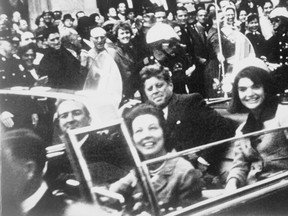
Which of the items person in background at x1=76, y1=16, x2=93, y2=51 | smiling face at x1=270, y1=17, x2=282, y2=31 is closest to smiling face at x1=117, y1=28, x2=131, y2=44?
person in background at x1=76, y1=16, x2=93, y2=51

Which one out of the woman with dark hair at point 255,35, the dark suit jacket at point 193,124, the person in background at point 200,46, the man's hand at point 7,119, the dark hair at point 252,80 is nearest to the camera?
the man's hand at point 7,119

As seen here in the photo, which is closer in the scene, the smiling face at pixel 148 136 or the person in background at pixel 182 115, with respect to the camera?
the smiling face at pixel 148 136

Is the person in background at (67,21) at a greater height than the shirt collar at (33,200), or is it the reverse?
the person in background at (67,21)

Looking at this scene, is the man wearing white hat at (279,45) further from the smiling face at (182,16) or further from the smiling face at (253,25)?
the smiling face at (182,16)

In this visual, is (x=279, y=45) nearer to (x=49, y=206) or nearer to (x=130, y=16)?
(x=130, y=16)

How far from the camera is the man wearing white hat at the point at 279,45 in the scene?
7.43 ft

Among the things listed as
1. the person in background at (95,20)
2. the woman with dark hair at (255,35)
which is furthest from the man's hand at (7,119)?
the woman with dark hair at (255,35)

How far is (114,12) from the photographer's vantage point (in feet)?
6.56

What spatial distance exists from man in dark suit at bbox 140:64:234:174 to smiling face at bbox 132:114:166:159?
84 millimetres

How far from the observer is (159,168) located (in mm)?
1497

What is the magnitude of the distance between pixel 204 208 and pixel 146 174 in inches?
8.6

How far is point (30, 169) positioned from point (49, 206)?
0.13 m

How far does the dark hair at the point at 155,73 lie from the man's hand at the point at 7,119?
52cm

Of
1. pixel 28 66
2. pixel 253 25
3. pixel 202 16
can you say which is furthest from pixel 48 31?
pixel 253 25
